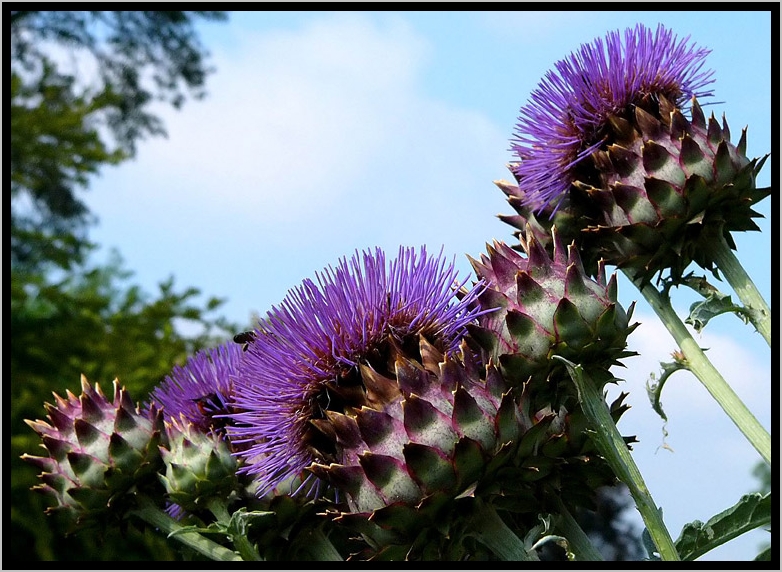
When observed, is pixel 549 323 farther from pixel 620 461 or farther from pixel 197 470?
pixel 197 470

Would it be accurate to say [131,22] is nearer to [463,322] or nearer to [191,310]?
[191,310]

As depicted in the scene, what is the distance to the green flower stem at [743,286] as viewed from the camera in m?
1.06

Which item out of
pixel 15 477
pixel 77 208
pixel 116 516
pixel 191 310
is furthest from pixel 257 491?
pixel 77 208

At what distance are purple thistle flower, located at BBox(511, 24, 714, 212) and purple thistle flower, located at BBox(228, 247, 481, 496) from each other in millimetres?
279

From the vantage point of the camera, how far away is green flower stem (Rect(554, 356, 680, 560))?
846 mm

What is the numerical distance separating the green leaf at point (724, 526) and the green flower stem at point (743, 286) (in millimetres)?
236

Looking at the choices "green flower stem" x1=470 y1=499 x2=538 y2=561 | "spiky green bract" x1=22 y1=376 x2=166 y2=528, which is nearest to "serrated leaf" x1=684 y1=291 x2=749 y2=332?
"green flower stem" x1=470 y1=499 x2=538 y2=561

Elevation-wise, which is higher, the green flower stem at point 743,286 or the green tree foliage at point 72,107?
the green tree foliage at point 72,107

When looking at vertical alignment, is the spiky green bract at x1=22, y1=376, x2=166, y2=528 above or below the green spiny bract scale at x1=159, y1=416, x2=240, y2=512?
above

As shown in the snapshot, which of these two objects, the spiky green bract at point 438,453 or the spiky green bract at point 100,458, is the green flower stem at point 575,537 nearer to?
the spiky green bract at point 438,453

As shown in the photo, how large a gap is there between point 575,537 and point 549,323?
24cm

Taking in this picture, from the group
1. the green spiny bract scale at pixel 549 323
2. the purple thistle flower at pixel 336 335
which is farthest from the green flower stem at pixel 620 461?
the purple thistle flower at pixel 336 335

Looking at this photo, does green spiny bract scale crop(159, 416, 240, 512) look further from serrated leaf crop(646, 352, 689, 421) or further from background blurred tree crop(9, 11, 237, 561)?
background blurred tree crop(9, 11, 237, 561)

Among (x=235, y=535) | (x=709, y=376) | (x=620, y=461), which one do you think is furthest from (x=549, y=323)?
(x=235, y=535)
